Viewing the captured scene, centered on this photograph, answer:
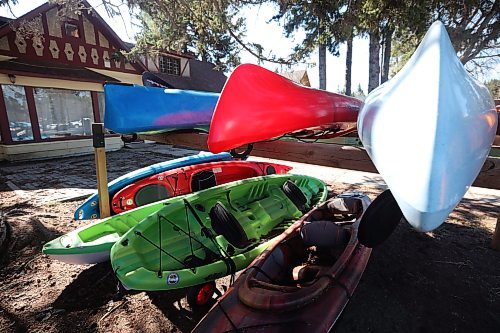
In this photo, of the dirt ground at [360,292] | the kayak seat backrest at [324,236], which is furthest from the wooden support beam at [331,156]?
the dirt ground at [360,292]

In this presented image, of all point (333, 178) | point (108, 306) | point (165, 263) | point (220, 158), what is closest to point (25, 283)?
point (108, 306)

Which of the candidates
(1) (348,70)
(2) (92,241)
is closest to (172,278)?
(2) (92,241)

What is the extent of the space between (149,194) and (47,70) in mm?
9291

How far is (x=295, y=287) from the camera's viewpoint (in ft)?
7.59

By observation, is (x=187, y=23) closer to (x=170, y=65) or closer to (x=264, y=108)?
(x=264, y=108)

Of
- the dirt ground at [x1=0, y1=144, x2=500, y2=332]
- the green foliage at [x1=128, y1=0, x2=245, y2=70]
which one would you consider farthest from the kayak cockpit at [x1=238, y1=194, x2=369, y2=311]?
the green foliage at [x1=128, y1=0, x2=245, y2=70]

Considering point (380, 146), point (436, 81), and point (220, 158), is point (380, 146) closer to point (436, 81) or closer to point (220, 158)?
point (436, 81)

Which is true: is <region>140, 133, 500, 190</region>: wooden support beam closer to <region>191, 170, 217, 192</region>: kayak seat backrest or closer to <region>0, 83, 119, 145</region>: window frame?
<region>191, 170, 217, 192</region>: kayak seat backrest

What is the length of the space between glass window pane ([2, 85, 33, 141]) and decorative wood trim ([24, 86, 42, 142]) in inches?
4.7

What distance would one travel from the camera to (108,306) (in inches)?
112

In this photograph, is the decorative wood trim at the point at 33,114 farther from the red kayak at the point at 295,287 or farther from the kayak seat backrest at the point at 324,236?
the kayak seat backrest at the point at 324,236

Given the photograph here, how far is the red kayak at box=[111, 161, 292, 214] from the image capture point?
177 inches

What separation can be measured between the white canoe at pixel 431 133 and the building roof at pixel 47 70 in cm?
1231

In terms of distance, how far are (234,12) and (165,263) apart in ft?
19.5
